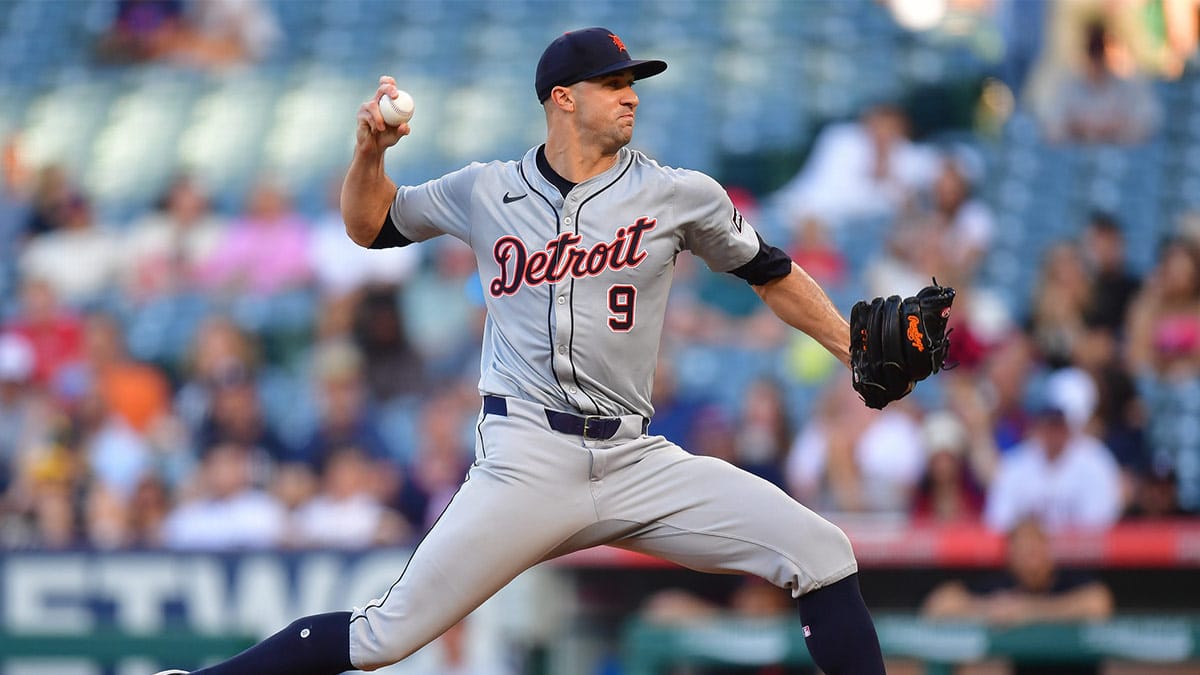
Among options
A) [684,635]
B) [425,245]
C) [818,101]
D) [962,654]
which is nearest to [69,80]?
[425,245]

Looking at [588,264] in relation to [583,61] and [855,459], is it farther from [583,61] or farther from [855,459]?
[855,459]

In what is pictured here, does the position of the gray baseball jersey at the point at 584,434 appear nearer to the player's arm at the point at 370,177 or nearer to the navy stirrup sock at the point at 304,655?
the navy stirrup sock at the point at 304,655

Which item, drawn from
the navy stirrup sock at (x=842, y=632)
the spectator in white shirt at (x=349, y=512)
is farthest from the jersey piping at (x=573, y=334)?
the spectator in white shirt at (x=349, y=512)

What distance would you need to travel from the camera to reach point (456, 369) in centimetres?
902

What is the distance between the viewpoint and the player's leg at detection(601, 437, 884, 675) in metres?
3.75

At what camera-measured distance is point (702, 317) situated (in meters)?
8.81

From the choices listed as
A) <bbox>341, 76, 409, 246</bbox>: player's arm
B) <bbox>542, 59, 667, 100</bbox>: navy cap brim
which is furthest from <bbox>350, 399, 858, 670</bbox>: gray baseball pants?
<bbox>542, 59, 667, 100</bbox>: navy cap brim

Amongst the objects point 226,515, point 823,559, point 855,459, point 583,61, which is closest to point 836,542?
point 823,559

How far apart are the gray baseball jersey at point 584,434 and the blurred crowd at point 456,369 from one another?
9.35ft

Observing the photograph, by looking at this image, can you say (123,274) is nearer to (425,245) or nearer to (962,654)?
(425,245)

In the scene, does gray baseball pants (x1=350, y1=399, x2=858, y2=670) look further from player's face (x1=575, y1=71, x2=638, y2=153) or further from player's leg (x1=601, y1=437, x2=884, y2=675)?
player's face (x1=575, y1=71, x2=638, y2=153)

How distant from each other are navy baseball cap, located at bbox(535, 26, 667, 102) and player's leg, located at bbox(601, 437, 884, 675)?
924mm

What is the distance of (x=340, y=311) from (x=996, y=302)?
144 inches

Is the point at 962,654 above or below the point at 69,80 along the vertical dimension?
below
